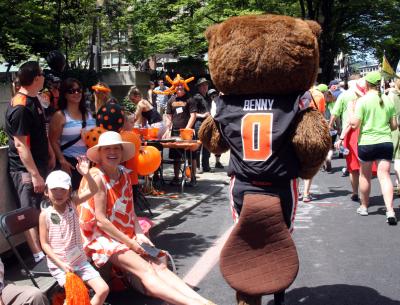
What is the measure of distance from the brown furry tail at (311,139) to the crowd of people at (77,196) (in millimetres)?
1234

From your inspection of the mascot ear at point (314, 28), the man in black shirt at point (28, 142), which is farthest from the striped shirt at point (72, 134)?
the mascot ear at point (314, 28)

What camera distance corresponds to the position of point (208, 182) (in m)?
10.1

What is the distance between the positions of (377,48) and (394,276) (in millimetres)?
27592

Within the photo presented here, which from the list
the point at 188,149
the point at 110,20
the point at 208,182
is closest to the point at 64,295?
the point at 188,149

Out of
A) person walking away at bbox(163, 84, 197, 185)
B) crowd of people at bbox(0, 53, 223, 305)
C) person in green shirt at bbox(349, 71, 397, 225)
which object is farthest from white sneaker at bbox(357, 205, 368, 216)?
crowd of people at bbox(0, 53, 223, 305)

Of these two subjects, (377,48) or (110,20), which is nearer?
(377,48)

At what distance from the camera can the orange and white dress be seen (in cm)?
421

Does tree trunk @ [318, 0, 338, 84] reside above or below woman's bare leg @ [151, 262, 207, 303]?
above

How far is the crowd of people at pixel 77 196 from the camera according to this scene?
395 centimetres

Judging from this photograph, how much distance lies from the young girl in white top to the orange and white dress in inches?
7.6

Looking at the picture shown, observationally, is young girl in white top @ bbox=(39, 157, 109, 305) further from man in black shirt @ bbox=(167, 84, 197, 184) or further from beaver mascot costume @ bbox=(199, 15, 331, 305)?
man in black shirt @ bbox=(167, 84, 197, 184)

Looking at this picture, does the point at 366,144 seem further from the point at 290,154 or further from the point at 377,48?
the point at 377,48

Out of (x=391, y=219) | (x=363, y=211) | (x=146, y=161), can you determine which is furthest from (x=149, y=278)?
(x=363, y=211)

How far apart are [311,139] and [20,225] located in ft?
7.04
